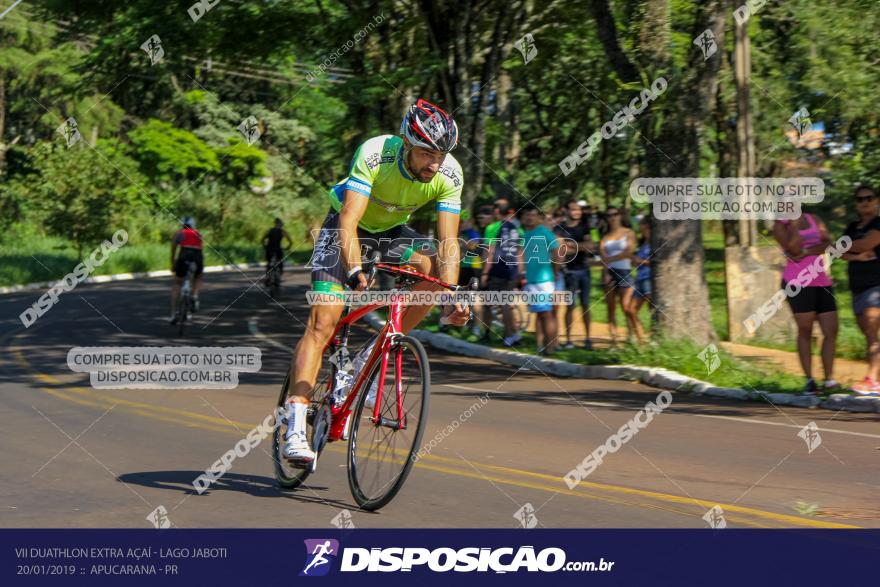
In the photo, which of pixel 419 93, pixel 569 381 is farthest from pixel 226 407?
pixel 419 93

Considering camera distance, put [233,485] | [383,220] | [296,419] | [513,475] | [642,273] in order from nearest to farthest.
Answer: [296,419]
[383,220]
[233,485]
[513,475]
[642,273]

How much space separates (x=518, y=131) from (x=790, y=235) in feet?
72.3

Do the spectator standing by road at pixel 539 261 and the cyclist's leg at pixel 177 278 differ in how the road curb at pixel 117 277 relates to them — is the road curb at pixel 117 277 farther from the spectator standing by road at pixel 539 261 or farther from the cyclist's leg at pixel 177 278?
the spectator standing by road at pixel 539 261

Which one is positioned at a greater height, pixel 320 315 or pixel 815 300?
pixel 320 315

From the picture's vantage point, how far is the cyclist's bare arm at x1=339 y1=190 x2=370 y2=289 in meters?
6.59

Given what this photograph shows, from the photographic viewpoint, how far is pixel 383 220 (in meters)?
7.29

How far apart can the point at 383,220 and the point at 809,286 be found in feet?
22.1

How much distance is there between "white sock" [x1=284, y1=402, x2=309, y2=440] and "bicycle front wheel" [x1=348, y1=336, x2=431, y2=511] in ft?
1.09

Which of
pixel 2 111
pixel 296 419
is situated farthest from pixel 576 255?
pixel 2 111

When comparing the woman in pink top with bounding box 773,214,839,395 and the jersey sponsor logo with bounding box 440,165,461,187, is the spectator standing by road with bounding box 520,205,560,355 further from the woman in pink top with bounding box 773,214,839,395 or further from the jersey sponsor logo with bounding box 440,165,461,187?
the jersey sponsor logo with bounding box 440,165,461,187

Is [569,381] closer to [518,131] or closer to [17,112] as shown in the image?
[518,131]

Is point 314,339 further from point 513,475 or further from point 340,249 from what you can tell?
point 513,475

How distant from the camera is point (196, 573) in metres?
5.60

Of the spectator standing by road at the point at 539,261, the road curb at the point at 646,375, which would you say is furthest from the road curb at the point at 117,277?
the spectator standing by road at the point at 539,261
